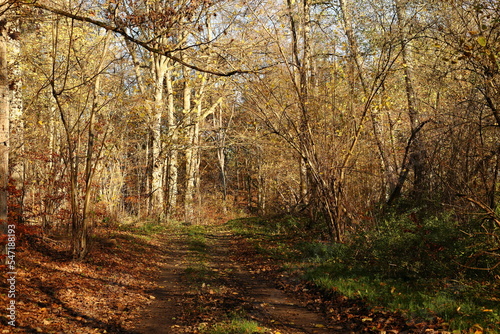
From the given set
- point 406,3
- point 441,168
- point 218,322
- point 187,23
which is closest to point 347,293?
point 218,322

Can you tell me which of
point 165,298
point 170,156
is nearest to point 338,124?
point 165,298

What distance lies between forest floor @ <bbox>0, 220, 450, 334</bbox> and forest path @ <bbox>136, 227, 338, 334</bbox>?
2cm

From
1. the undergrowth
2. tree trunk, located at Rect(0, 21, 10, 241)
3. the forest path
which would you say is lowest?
the forest path

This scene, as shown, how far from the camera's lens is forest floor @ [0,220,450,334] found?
18.7ft

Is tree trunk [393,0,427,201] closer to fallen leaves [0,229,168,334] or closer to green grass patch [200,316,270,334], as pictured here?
green grass patch [200,316,270,334]

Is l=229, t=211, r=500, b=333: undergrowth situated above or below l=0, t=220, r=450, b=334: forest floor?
above

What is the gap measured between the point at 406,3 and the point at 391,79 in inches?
116

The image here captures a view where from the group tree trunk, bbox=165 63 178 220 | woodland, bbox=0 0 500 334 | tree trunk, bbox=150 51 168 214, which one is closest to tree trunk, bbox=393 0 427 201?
woodland, bbox=0 0 500 334

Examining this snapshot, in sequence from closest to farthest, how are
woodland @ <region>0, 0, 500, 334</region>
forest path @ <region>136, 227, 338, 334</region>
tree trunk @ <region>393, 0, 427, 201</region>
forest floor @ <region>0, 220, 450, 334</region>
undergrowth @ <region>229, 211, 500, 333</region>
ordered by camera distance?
undergrowth @ <region>229, 211, 500, 333</region>, forest floor @ <region>0, 220, 450, 334</region>, forest path @ <region>136, 227, 338, 334</region>, woodland @ <region>0, 0, 500, 334</region>, tree trunk @ <region>393, 0, 427, 201</region>

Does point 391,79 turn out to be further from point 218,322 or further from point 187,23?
point 218,322

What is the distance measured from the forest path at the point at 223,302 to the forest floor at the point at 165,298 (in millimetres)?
17

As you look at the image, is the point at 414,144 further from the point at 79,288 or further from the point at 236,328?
the point at 79,288

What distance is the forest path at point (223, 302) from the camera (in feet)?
19.4

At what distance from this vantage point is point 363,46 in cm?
1302
